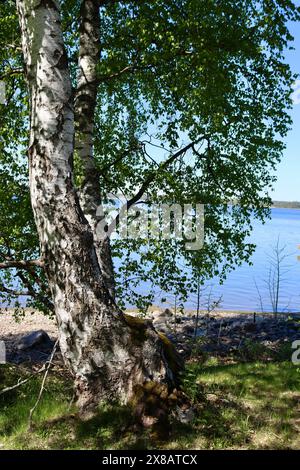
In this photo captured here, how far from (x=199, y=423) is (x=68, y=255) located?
285 cm

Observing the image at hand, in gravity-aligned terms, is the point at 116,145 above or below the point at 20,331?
above

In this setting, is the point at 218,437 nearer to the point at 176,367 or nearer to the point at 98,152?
the point at 176,367

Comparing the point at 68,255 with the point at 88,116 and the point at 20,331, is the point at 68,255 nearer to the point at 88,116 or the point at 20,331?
the point at 88,116

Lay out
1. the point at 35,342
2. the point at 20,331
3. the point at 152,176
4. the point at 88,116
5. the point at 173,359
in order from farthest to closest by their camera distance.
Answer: the point at 20,331
the point at 35,342
the point at 152,176
the point at 88,116
the point at 173,359

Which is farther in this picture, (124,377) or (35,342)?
(35,342)

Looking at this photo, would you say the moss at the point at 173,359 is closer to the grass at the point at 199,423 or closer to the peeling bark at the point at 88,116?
the grass at the point at 199,423

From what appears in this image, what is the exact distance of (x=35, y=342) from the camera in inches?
719

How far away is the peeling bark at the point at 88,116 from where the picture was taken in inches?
371

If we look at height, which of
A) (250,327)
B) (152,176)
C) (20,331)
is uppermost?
(152,176)

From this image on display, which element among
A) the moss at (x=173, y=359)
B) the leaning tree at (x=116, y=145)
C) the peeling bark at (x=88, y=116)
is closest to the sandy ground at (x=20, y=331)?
the leaning tree at (x=116, y=145)

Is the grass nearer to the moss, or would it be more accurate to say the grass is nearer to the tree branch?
the moss

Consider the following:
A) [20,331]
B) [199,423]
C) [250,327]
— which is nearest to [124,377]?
[199,423]

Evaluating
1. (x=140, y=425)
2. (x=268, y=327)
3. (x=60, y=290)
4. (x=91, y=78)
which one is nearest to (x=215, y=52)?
(x=91, y=78)

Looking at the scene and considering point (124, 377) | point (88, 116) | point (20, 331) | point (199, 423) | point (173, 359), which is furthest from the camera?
point (20, 331)
